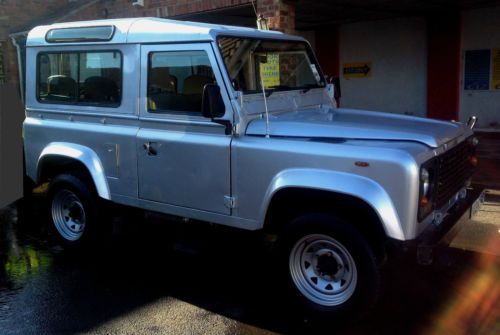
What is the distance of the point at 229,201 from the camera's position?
408 centimetres

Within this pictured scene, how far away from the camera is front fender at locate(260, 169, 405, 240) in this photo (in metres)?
3.34

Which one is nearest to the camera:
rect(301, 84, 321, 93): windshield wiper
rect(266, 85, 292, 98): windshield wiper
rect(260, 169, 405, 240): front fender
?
rect(260, 169, 405, 240): front fender

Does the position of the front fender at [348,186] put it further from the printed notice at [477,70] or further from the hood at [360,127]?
the printed notice at [477,70]

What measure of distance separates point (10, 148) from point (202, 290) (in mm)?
2844

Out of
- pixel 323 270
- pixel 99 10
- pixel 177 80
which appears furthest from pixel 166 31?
pixel 99 10

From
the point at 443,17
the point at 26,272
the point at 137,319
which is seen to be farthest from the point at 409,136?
the point at 443,17

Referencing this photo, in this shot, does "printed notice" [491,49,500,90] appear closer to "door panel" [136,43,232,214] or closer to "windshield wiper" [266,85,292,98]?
"windshield wiper" [266,85,292,98]

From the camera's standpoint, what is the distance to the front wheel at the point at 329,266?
11.6ft

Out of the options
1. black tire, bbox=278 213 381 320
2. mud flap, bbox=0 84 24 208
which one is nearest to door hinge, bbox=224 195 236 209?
black tire, bbox=278 213 381 320

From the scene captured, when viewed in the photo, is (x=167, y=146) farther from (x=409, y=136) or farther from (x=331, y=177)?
(x=409, y=136)

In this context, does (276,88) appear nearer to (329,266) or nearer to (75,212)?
(329,266)

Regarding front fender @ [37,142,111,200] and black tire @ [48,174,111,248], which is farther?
black tire @ [48,174,111,248]

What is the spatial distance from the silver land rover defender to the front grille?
21 mm

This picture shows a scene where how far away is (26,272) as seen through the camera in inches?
195
